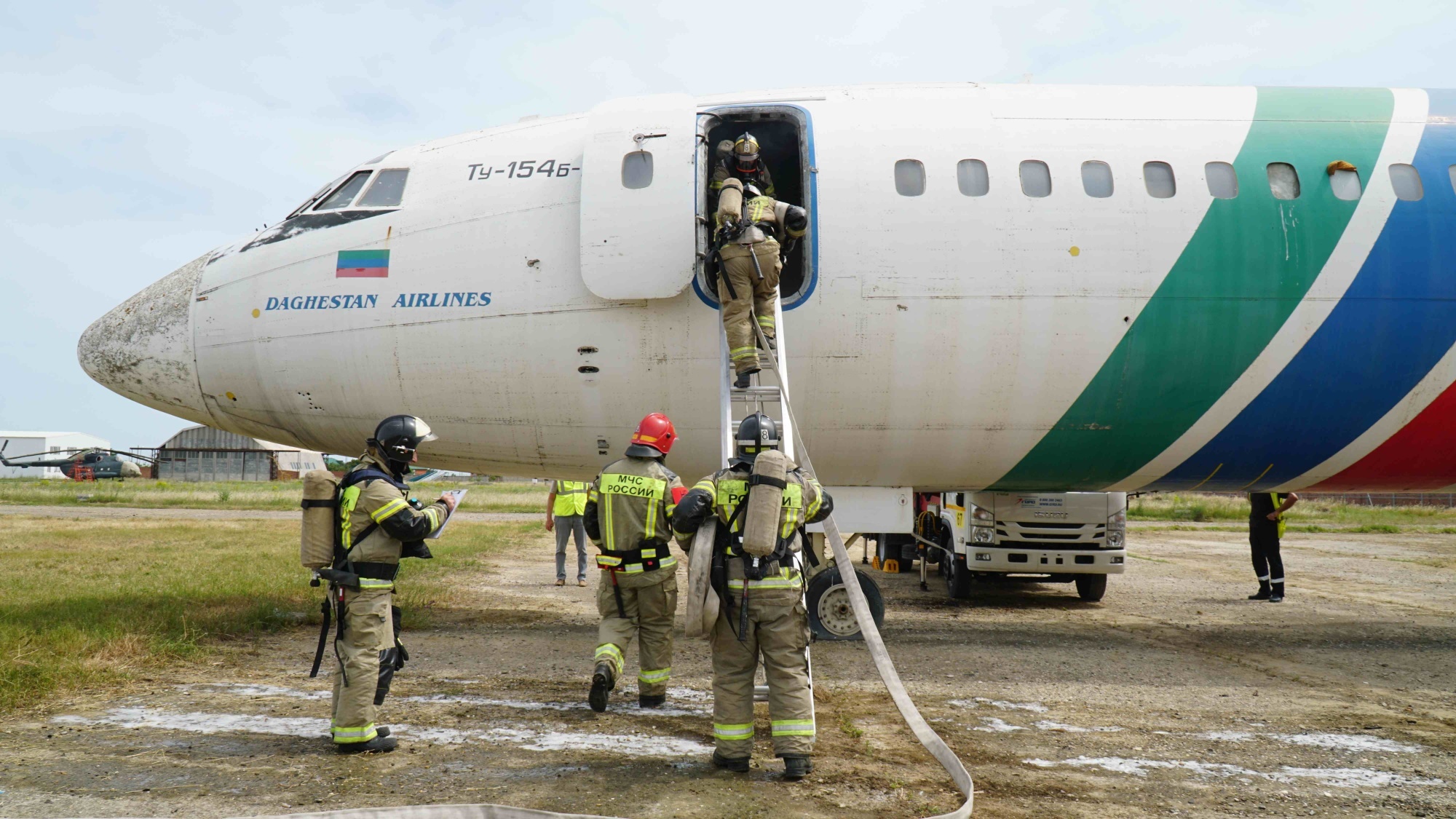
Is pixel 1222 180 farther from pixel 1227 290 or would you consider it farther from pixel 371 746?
pixel 371 746

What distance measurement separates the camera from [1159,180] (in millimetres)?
7812

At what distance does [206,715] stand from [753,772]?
11.8ft

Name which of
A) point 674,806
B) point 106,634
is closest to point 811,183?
point 674,806

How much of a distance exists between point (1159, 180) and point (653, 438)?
4962 millimetres

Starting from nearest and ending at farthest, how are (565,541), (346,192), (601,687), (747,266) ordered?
1. (601,687)
2. (747,266)
3. (346,192)
4. (565,541)

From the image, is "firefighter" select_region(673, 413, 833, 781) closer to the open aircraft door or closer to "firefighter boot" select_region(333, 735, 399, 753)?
"firefighter boot" select_region(333, 735, 399, 753)

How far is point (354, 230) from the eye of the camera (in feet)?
27.0

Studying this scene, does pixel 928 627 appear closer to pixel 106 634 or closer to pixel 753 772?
pixel 753 772

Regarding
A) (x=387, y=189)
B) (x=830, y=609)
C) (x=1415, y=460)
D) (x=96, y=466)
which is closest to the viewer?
(x=830, y=609)

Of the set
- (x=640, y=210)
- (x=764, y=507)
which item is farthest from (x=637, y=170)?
(x=764, y=507)

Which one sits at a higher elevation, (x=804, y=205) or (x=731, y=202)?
(x=804, y=205)

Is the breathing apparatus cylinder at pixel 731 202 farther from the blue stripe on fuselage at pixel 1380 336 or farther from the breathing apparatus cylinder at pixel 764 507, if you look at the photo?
the blue stripe on fuselage at pixel 1380 336

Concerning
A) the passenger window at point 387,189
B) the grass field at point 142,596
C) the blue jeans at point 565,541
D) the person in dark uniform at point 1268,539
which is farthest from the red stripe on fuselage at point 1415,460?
the blue jeans at point 565,541

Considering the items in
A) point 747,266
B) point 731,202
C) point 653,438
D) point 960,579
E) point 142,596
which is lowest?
point 960,579
